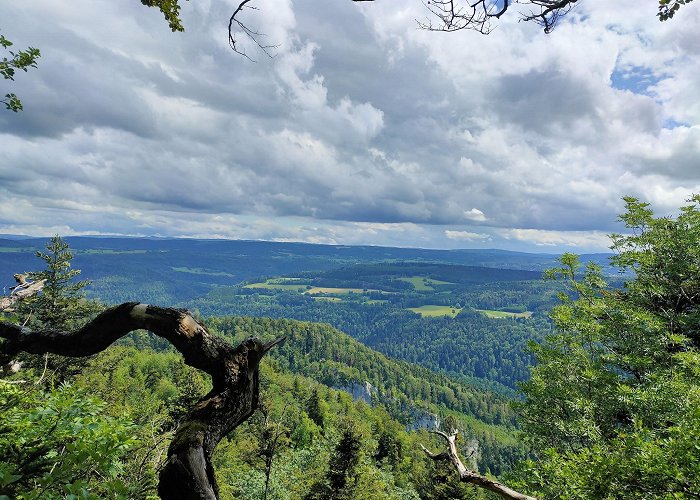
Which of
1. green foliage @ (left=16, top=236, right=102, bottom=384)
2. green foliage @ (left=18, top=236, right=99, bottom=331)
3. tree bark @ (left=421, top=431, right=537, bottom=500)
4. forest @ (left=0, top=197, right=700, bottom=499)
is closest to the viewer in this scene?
forest @ (left=0, top=197, right=700, bottom=499)

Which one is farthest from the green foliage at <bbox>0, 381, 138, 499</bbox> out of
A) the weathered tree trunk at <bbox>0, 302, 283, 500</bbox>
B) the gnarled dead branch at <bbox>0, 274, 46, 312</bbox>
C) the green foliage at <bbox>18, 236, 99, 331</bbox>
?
the green foliage at <bbox>18, 236, 99, 331</bbox>

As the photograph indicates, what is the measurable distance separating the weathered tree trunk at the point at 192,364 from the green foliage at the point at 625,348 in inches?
460

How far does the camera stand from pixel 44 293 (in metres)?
28.6

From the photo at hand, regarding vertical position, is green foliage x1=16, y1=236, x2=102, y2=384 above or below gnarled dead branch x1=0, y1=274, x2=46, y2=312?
below

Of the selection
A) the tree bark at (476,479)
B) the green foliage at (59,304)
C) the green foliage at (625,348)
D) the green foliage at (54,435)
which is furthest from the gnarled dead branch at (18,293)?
the green foliage at (59,304)

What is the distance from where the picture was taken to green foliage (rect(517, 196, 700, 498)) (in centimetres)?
1432

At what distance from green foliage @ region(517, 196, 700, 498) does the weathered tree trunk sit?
11.7m

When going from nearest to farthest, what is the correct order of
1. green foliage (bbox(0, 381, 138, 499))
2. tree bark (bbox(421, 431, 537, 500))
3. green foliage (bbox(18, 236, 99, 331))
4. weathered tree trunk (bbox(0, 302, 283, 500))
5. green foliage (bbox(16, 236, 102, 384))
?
weathered tree trunk (bbox(0, 302, 283, 500)) < green foliage (bbox(0, 381, 138, 499)) < tree bark (bbox(421, 431, 537, 500)) < green foliage (bbox(16, 236, 102, 384)) < green foliage (bbox(18, 236, 99, 331))

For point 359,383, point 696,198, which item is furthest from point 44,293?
point 359,383

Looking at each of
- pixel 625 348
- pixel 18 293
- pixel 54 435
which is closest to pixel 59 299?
pixel 18 293

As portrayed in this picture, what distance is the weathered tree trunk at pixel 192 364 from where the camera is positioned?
2.59 metres

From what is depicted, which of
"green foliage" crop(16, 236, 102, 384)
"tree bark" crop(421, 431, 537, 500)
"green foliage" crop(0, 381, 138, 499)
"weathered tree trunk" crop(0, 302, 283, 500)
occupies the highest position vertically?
"weathered tree trunk" crop(0, 302, 283, 500)

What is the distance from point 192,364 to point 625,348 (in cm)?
2021

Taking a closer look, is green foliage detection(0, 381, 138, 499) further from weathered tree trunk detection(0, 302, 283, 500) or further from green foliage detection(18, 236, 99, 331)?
green foliage detection(18, 236, 99, 331)
